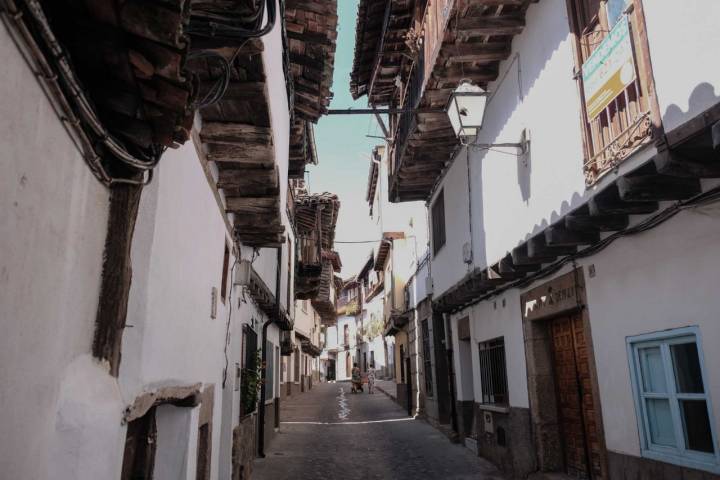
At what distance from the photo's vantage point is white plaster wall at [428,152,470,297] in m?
9.99

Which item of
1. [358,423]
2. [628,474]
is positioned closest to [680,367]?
[628,474]

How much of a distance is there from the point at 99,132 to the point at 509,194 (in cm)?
581

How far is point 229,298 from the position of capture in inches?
289

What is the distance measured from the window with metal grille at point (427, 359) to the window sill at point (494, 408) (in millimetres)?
4705

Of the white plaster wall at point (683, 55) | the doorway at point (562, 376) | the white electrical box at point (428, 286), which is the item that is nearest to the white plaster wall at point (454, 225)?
the white electrical box at point (428, 286)

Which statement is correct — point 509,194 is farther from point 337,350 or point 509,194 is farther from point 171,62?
point 337,350

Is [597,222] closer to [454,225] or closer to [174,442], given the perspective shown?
[174,442]

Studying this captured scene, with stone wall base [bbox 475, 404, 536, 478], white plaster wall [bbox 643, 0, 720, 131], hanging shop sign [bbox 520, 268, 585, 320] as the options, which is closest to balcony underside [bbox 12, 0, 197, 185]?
white plaster wall [bbox 643, 0, 720, 131]

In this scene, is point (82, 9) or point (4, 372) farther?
point (82, 9)

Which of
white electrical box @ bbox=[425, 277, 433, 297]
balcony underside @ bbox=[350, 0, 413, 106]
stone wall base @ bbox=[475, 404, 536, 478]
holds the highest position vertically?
balcony underside @ bbox=[350, 0, 413, 106]

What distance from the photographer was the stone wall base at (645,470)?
4.41 m

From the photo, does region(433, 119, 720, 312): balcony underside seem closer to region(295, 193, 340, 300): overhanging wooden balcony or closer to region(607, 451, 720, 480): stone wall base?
region(607, 451, 720, 480): stone wall base

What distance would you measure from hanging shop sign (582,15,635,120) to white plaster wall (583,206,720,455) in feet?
3.90

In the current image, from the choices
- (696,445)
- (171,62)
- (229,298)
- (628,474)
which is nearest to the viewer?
(171,62)
